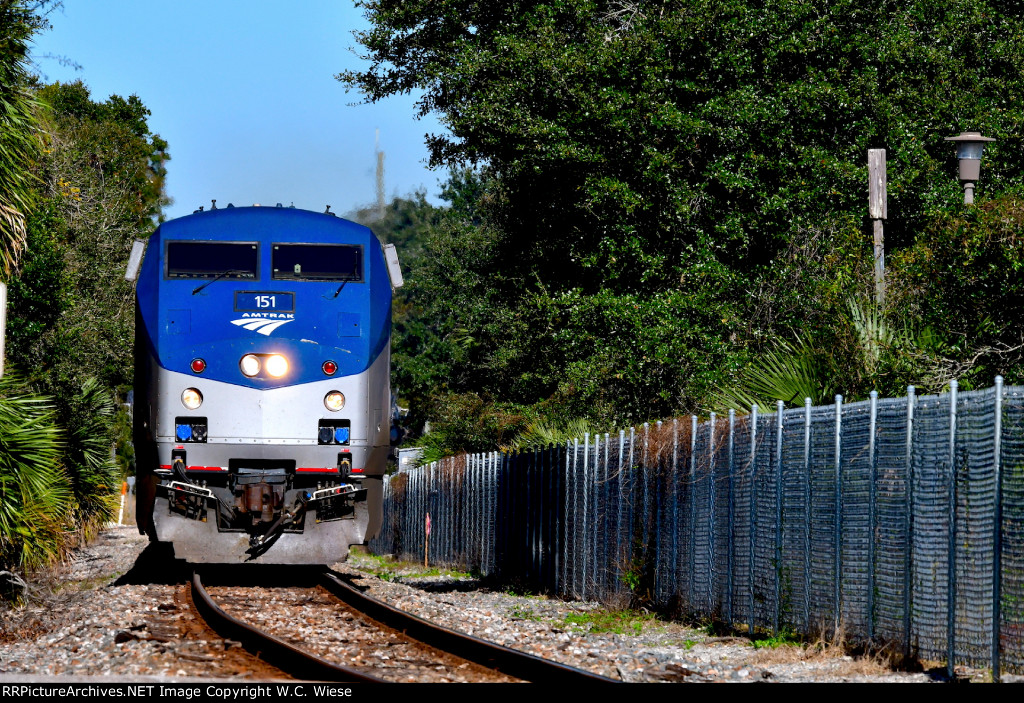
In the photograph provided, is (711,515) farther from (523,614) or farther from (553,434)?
(553,434)

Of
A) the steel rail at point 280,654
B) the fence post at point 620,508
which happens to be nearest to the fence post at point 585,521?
the fence post at point 620,508

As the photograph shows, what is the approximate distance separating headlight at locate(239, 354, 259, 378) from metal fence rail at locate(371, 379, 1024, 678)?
188 inches

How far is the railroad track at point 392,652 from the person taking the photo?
9.66m

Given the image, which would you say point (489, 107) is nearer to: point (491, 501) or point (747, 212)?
point (747, 212)

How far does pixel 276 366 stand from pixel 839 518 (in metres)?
7.75

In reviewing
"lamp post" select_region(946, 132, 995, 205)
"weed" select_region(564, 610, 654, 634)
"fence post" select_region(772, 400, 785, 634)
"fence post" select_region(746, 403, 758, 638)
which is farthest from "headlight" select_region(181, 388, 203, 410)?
"lamp post" select_region(946, 132, 995, 205)

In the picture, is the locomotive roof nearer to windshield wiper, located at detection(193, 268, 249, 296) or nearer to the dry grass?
windshield wiper, located at detection(193, 268, 249, 296)

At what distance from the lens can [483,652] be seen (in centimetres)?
1082

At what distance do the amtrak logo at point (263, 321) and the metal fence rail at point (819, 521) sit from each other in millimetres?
4661

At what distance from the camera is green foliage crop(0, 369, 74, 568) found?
44.0ft

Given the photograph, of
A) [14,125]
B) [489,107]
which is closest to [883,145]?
[489,107]

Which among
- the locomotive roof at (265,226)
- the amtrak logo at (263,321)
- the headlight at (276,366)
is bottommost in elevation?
the headlight at (276,366)

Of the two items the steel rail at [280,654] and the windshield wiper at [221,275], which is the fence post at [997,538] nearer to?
the steel rail at [280,654]

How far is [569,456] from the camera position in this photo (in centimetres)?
1933
